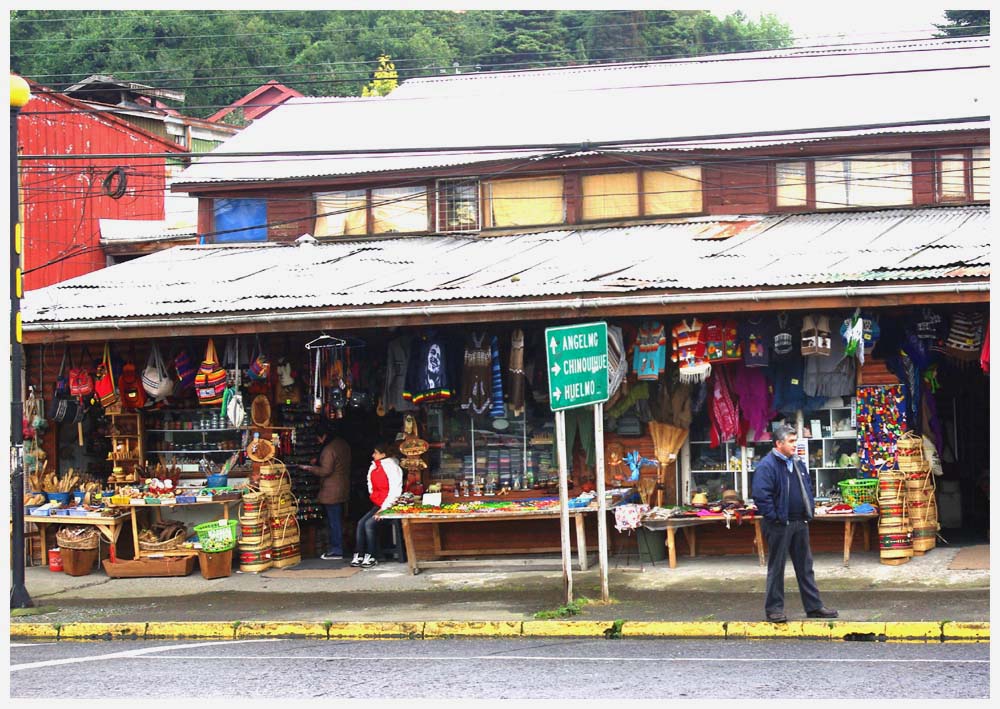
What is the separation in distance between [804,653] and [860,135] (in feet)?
32.7

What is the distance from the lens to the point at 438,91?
992 inches

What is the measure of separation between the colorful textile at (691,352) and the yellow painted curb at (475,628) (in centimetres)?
410

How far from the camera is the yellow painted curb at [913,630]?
36.9ft

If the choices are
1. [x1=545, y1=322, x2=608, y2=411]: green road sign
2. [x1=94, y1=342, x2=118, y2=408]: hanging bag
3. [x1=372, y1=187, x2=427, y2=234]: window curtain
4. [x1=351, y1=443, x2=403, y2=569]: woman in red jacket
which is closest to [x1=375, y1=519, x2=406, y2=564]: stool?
[x1=351, y1=443, x2=403, y2=569]: woman in red jacket

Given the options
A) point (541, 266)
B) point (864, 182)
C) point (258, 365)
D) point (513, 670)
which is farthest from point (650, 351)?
point (513, 670)

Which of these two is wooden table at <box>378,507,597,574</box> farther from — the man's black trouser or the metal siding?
the metal siding

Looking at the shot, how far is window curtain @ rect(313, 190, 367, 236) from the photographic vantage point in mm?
21109

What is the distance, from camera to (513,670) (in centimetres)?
994

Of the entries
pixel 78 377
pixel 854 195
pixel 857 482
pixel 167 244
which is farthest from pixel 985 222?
pixel 167 244

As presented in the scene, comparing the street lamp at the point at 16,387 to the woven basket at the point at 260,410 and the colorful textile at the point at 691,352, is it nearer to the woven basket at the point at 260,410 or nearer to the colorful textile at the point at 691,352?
the woven basket at the point at 260,410

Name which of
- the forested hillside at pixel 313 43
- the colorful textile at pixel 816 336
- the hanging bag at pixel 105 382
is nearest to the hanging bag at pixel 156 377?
the hanging bag at pixel 105 382

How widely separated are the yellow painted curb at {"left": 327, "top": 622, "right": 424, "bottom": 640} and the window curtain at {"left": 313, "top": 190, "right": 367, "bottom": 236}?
31.5ft

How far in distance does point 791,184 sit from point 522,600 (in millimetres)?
8314

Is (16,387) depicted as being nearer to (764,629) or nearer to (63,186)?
(764,629)
